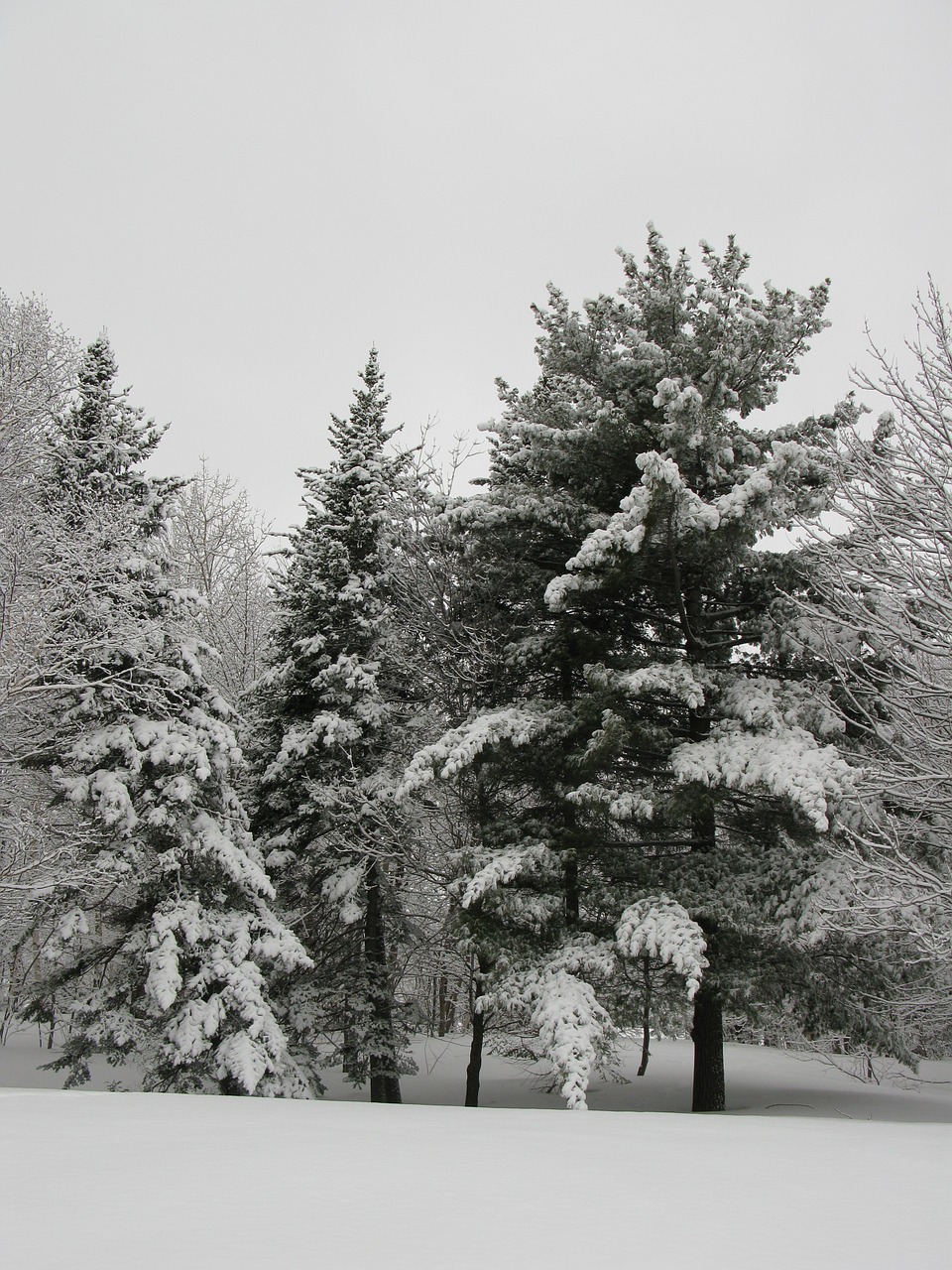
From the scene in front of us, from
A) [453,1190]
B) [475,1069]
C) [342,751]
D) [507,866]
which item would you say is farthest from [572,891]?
[453,1190]

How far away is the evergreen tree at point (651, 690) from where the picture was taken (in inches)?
380

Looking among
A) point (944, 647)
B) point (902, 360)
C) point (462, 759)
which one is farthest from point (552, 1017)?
point (902, 360)

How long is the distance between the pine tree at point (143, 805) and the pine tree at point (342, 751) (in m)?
1.57

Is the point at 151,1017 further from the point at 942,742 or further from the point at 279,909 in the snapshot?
the point at 942,742

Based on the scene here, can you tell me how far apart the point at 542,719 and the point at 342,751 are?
4237 mm

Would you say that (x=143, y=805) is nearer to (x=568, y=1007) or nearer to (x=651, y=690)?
(x=568, y=1007)

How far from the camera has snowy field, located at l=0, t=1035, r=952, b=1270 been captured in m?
3.12

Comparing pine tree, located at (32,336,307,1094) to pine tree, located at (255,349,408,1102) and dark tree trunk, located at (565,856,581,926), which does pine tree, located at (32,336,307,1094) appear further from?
dark tree trunk, located at (565,856,581,926)

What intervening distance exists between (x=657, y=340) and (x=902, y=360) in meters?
3.32

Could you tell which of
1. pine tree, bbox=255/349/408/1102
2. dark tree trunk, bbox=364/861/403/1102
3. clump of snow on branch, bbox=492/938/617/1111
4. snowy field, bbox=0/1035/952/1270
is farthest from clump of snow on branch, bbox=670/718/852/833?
dark tree trunk, bbox=364/861/403/1102

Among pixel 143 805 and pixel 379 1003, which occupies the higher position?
pixel 143 805

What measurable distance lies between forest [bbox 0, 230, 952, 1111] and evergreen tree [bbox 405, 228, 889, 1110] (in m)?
0.06

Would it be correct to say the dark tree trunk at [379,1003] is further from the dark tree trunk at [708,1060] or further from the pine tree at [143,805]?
the dark tree trunk at [708,1060]

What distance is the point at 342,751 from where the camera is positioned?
13945 mm
